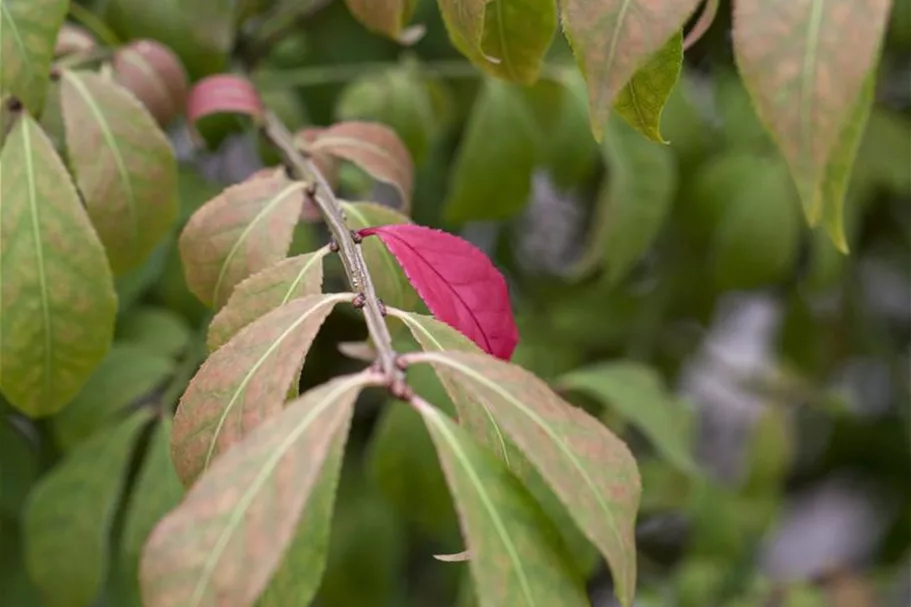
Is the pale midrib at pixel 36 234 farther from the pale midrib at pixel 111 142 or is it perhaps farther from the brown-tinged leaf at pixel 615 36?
the brown-tinged leaf at pixel 615 36

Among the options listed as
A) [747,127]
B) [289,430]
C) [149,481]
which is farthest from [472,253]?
[747,127]

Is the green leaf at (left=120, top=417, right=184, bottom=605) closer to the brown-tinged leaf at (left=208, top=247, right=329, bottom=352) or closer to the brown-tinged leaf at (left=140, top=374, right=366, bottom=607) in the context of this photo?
the brown-tinged leaf at (left=208, top=247, right=329, bottom=352)

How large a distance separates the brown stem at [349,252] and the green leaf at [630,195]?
0.31m

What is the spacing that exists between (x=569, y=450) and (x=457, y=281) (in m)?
0.11

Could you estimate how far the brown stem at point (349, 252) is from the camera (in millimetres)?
316

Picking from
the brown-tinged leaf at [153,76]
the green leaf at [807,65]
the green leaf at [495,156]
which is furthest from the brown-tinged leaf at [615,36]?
the green leaf at [495,156]

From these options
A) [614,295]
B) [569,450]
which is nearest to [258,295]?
[569,450]

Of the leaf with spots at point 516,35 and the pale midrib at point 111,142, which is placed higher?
the leaf with spots at point 516,35

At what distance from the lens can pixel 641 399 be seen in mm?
767

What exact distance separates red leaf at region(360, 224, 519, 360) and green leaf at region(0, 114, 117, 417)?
12 centimetres

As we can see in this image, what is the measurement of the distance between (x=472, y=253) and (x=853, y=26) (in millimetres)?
166

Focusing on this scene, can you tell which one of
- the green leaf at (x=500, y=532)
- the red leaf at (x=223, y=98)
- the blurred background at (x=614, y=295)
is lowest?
the blurred background at (x=614, y=295)

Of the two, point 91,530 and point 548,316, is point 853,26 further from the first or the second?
point 548,316

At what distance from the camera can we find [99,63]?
0.62 meters
